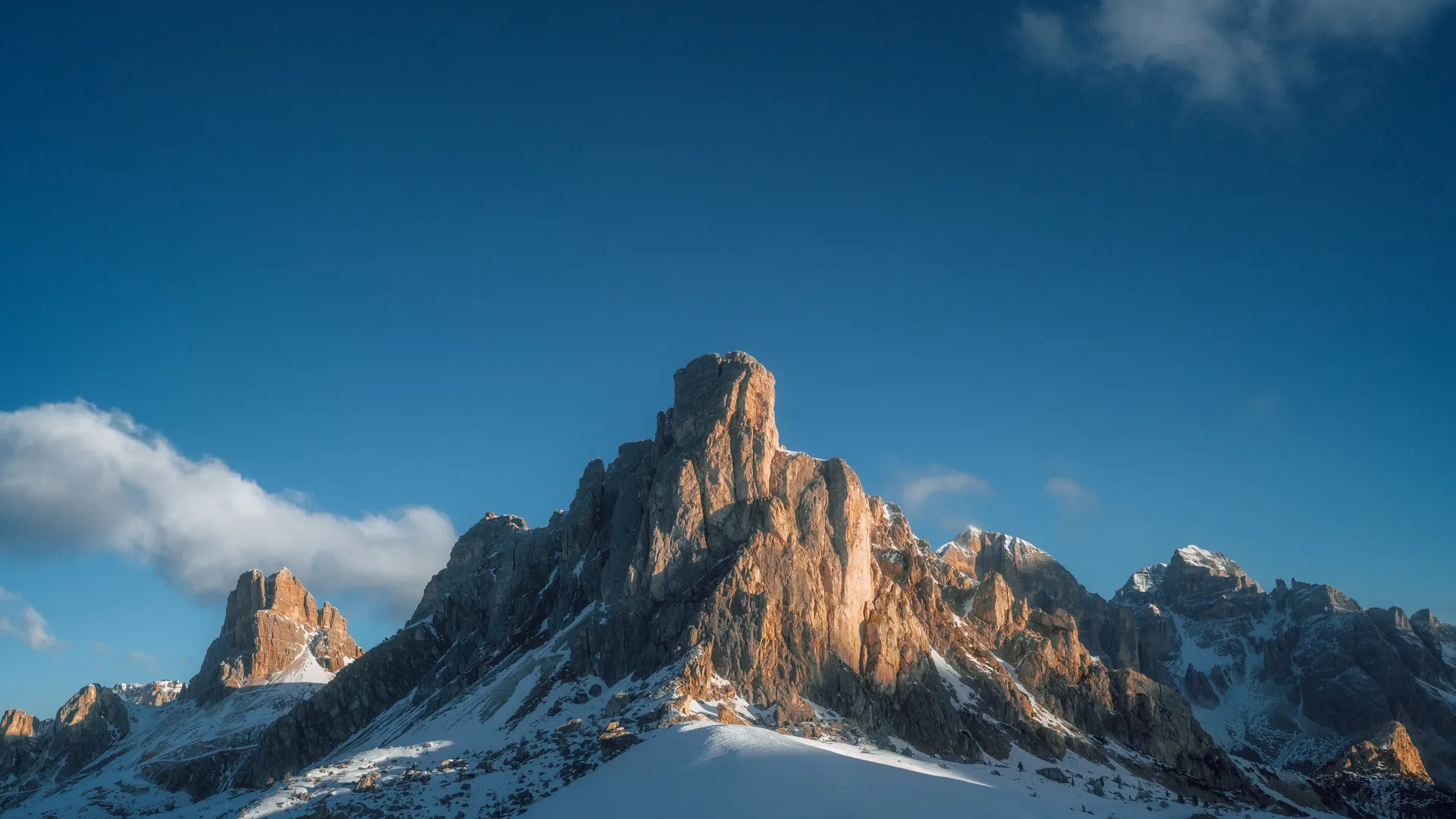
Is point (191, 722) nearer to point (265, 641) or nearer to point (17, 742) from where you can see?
point (265, 641)

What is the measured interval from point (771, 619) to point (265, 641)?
13697cm

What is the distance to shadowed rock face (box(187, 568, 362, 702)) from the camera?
17762 cm

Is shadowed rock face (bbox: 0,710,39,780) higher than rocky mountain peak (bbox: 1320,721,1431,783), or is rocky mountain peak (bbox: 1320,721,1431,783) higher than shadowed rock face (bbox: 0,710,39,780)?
rocky mountain peak (bbox: 1320,721,1431,783)

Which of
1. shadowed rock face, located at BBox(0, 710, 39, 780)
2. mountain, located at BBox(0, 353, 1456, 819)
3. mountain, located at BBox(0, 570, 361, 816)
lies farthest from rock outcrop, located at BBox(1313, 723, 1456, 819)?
shadowed rock face, located at BBox(0, 710, 39, 780)

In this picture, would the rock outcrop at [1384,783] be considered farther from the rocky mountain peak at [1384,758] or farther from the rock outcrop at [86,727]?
the rock outcrop at [86,727]

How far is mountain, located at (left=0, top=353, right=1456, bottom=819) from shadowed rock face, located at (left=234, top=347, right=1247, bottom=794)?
0.94 feet

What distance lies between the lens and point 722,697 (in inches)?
3081

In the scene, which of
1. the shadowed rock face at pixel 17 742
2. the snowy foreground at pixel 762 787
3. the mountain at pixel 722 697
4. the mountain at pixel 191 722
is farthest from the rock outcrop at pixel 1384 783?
the shadowed rock face at pixel 17 742

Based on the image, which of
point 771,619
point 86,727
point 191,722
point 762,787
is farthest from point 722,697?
point 86,727

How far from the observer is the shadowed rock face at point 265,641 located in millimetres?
177625

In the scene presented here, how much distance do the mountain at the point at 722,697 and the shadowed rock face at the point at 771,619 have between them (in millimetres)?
286

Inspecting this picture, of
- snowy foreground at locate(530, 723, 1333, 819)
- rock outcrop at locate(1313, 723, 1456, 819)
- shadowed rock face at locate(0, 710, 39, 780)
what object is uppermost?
rock outcrop at locate(1313, 723, 1456, 819)

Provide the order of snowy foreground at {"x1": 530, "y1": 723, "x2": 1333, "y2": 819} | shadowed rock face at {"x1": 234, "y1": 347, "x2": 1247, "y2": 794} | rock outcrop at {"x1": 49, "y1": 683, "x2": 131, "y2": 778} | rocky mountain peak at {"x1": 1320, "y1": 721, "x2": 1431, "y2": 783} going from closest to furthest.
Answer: snowy foreground at {"x1": 530, "y1": 723, "x2": 1333, "y2": 819}, shadowed rock face at {"x1": 234, "y1": 347, "x2": 1247, "y2": 794}, rocky mountain peak at {"x1": 1320, "y1": 721, "x2": 1431, "y2": 783}, rock outcrop at {"x1": 49, "y1": 683, "x2": 131, "y2": 778}

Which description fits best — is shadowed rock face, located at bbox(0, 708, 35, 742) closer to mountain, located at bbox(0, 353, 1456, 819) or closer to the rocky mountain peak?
mountain, located at bbox(0, 353, 1456, 819)
